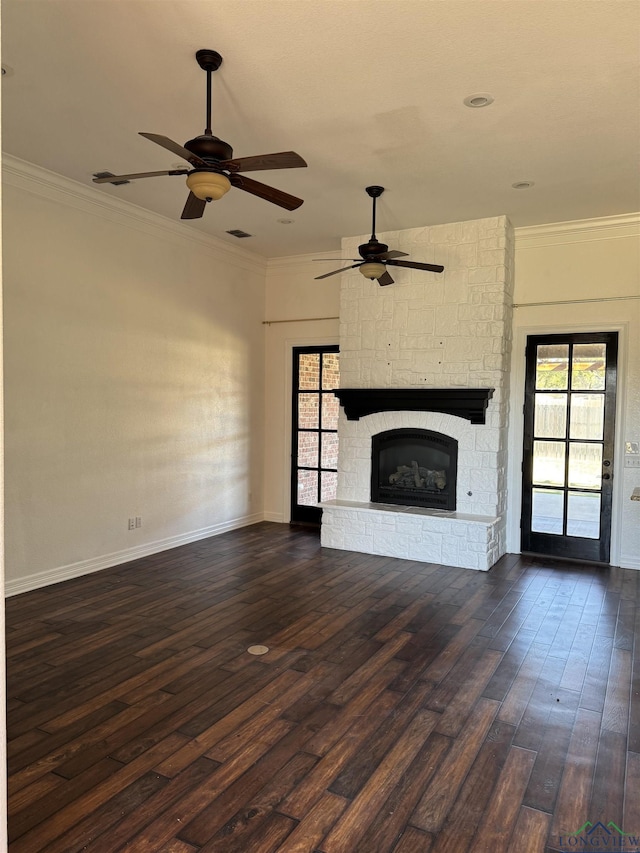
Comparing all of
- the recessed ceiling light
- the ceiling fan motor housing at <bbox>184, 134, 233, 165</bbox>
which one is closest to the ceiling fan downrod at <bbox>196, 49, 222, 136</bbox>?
the ceiling fan motor housing at <bbox>184, 134, 233, 165</bbox>

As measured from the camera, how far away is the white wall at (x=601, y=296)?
5.51 metres

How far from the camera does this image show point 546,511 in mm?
5938

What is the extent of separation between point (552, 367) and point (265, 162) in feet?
12.8

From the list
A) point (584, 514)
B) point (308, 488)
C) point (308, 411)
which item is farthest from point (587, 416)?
point (308, 488)

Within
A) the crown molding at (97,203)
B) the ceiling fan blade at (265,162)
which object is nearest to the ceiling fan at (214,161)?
the ceiling fan blade at (265,162)

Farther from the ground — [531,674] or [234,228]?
[234,228]

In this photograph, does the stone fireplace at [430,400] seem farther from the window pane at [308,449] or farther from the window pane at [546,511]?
the window pane at [308,449]

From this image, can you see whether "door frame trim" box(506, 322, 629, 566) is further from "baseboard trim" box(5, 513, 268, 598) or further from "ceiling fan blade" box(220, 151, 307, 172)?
"ceiling fan blade" box(220, 151, 307, 172)

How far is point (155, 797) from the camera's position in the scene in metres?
2.30

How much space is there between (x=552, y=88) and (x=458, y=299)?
2583 mm

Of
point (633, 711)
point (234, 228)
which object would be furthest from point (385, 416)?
point (633, 711)

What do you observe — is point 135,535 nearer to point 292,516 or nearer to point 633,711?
point 292,516

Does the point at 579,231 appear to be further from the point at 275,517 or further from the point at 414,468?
the point at 275,517

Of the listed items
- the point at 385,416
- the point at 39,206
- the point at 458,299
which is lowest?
the point at 385,416
